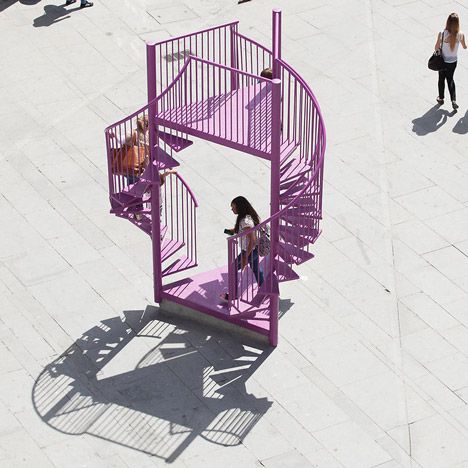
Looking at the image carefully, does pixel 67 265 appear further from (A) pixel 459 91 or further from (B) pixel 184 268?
(A) pixel 459 91

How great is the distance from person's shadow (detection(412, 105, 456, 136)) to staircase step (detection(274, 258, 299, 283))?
5.68m

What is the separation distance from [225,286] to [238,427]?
2.21m

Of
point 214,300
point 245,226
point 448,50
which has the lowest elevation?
point 214,300

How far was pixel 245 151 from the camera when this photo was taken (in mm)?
15523

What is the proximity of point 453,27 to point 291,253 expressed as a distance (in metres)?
6.36

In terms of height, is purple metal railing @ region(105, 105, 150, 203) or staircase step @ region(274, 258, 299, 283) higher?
purple metal railing @ region(105, 105, 150, 203)

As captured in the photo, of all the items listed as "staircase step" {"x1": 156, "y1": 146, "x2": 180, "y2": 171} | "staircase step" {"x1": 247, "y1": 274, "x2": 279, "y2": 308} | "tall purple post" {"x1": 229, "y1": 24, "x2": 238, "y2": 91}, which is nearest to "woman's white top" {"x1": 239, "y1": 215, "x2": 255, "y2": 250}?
"staircase step" {"x1": 247, "y1": 274, "x2": 279, "y2": 308}

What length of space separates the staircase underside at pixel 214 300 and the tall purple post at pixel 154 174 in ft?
0.91

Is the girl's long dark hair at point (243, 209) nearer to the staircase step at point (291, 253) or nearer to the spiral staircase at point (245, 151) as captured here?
the spiral staircase at point (245, 151)

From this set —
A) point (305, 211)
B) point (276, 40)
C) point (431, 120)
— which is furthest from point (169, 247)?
point (431, 120)

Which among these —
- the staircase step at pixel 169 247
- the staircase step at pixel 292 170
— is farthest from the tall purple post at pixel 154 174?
the staircase step at pixel 292 170

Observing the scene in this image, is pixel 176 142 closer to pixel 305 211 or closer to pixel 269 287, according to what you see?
pixel 305 211

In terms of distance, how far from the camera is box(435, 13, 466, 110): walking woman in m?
20.7

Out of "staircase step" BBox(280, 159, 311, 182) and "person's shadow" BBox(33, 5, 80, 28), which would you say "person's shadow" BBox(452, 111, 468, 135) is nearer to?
"staircase step" BBox(280, 159, 311, 182)
